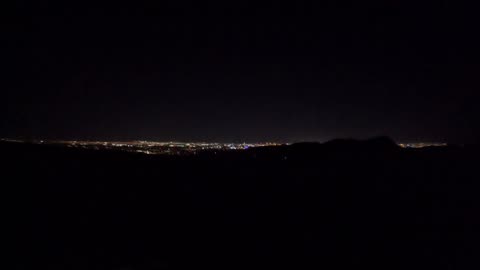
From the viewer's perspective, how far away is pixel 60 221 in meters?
13.1

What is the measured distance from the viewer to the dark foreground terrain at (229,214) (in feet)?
39.5

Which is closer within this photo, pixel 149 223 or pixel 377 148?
pixel 149 223

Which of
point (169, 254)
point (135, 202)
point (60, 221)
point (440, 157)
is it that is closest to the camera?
point (169, 254)

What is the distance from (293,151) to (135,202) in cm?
1701

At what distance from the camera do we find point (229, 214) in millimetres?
15883

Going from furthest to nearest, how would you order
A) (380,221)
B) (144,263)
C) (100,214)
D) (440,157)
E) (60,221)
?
(440,157) < (380,221) < (100,214) < (60,221) < (144,263)

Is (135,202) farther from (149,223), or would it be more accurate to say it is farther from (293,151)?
(293,151)

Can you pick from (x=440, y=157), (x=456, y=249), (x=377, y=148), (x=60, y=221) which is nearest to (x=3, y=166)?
(x=60, y=221)

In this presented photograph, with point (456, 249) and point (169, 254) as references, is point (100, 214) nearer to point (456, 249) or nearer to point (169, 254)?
point (169, 254)

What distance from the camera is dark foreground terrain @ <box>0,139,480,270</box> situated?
1204 cm

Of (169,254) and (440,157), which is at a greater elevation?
(440,157)

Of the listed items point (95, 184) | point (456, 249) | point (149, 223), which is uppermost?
point (95, 184)

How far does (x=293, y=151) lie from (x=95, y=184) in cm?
1721

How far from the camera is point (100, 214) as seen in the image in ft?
46.2
